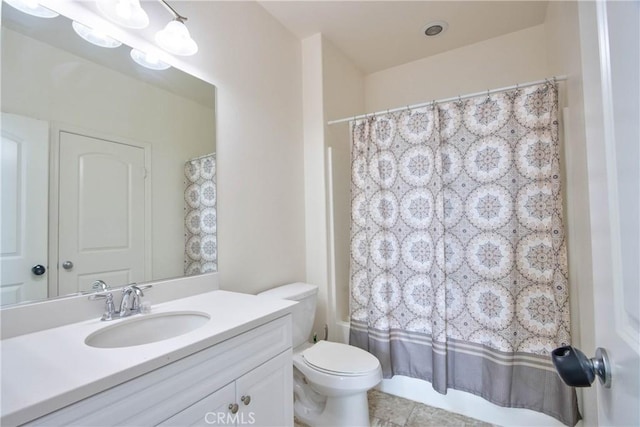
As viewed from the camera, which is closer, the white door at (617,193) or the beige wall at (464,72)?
the white door at (617,193)

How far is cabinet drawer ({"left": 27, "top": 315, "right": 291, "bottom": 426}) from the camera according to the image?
62 centimetres

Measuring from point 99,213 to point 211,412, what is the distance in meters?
0.83

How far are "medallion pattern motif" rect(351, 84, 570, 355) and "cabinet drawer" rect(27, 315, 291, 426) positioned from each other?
40.8 inches

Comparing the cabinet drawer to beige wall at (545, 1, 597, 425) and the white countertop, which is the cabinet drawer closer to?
the white countertop

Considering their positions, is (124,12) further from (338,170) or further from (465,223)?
(465,223)

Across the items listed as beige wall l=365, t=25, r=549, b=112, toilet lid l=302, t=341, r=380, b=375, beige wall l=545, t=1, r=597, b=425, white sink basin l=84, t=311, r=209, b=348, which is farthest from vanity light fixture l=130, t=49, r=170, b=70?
beige wall l=365, t=25, r=549, b=112

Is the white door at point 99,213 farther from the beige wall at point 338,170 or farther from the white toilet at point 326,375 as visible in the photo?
the beige wall at point 338,170

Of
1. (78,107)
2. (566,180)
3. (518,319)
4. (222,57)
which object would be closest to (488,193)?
(566,180)

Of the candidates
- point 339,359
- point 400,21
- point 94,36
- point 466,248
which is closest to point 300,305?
point 339,359

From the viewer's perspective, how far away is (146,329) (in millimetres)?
1088

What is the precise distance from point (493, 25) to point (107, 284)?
2828 millimetres

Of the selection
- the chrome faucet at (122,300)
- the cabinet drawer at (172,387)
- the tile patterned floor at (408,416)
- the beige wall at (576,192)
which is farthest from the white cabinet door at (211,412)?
the beige wall at (576,192)

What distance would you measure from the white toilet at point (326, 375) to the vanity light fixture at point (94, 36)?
53.8 inches

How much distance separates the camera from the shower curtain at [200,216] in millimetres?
1438
